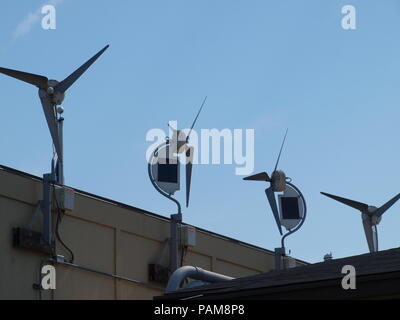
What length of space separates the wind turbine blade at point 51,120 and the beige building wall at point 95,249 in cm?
143

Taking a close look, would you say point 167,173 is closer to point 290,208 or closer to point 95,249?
point 95,249

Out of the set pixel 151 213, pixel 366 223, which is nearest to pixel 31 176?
pixel 151 213

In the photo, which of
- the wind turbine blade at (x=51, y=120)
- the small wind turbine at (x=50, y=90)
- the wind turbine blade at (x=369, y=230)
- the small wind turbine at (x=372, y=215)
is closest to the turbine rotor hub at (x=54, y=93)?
the small wind turbine at (x=50, y=90)

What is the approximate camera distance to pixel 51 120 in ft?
95.5

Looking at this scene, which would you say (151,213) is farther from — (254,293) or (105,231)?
(254,293)

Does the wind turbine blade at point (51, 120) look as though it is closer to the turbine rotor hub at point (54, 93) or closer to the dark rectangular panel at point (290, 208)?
the turbine rotor hub at point (54, 93)

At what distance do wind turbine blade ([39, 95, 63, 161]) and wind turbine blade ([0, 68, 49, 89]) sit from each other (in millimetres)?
357

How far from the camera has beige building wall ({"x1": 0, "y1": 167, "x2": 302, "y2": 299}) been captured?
25.9 meters

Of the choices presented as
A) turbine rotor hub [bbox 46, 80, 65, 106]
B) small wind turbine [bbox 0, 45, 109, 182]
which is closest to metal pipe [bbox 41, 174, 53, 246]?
small wind turbine [bbox 0, 45, 109, 182]

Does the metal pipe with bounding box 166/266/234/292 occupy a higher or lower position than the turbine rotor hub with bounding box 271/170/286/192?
lower

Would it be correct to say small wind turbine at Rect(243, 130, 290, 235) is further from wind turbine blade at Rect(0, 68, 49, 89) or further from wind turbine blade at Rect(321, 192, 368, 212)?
wind turbine blade at Rect(0, 68, 49, 89)

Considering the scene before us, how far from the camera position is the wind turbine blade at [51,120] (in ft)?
94.3

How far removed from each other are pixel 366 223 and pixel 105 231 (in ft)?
44.9

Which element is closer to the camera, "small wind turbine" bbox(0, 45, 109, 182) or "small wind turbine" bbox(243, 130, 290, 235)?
"small wind turbine" bbox(0, 45, 109, 182)
